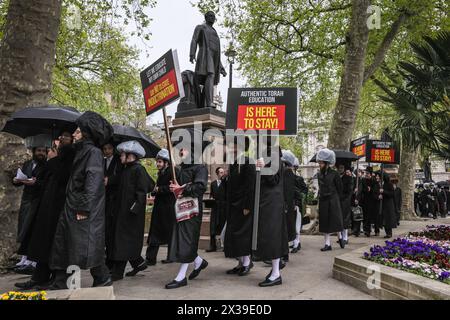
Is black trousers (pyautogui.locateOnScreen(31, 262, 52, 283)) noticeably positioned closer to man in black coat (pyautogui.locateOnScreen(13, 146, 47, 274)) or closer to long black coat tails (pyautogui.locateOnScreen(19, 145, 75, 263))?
long black coat tails (pyautogui.locateOnScreen(19, 145, 75, 263))

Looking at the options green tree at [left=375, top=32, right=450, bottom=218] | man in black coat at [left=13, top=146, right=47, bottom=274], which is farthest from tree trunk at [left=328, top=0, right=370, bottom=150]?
man in black coat at [left=13, top=146, right=47, bottom=274]

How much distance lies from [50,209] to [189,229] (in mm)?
1793

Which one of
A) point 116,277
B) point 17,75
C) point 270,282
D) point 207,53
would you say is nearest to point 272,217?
point 270,282

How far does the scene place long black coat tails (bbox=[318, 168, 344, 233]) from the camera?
9.04 meters

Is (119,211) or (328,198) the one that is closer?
(119,211)

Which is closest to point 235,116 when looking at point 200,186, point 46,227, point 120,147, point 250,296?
point 200,186

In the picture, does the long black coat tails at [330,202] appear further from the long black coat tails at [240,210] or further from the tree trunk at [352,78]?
the tree trunk at [352,78]

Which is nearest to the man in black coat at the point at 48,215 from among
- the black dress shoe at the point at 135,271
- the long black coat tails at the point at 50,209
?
the long black coat tails at the point at 50,209

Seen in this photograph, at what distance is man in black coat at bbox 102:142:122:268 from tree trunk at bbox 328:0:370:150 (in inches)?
344

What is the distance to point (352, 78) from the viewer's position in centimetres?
1355

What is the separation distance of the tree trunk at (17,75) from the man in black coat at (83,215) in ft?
8.68

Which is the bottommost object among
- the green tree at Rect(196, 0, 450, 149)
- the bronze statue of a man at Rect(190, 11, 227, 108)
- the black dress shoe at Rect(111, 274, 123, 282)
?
the black dress shoe at Rect(111, 274, 123, 282)

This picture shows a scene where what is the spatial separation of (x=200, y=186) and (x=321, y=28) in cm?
1464

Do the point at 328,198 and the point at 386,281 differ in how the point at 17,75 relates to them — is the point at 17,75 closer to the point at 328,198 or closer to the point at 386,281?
the point at 386,281
